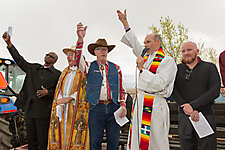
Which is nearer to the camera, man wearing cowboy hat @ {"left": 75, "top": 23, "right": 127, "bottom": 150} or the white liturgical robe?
the white liturgical robe

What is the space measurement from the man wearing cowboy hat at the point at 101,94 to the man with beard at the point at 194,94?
99 centimetres

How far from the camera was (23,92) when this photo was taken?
4246 millimetres

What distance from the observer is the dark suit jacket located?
3.98m

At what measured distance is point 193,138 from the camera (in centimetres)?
268

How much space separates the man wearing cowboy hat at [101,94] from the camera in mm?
3063

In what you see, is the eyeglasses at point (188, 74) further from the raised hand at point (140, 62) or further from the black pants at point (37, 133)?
the black pants at point (37, 133)

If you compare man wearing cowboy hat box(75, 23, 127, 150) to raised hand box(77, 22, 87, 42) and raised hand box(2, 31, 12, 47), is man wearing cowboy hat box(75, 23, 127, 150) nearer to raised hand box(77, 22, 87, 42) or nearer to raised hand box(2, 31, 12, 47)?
raised hand box(77, 22, 87, 42)

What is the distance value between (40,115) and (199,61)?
129 inches

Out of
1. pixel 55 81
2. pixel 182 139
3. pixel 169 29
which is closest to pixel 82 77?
pixel 55 81

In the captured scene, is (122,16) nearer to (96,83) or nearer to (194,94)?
(96,83)

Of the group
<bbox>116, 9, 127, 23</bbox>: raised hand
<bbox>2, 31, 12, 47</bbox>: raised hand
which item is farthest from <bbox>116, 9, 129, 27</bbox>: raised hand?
<bbox>2, 31, 12, 47</bbox>: raised hand

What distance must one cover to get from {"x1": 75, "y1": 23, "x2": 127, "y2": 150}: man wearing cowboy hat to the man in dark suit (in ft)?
4.42

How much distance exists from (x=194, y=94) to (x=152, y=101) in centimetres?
70

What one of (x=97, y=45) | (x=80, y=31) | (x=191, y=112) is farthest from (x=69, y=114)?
(x=191, y=112)
